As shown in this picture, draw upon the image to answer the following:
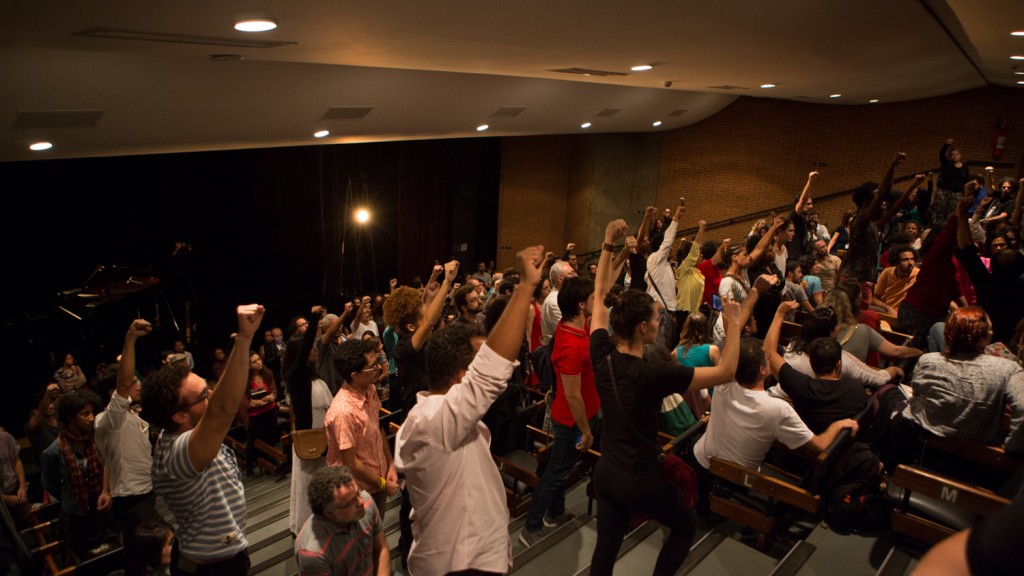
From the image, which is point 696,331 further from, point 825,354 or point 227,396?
point 227,396

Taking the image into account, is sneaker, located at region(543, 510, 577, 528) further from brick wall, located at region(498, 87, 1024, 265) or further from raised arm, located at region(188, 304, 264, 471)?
brick wall, located at region(498, 87, 1024, 265)

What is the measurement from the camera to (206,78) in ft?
17.0

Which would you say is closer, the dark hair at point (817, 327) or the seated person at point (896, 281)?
the dark hair at point (817, 327)

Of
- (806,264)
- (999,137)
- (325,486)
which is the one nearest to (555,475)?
(325,486)

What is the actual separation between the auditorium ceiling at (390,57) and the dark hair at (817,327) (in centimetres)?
168

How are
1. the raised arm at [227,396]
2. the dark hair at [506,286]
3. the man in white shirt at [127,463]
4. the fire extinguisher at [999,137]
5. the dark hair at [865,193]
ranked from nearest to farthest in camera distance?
the raised arm at [227,396] → the man in white shirt at [127,463] → the dark hair at [865,193] → the dark hair at [506,286] → the fire extinguisher at [999,137]

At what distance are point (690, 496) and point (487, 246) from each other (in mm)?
12790

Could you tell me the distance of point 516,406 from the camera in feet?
13.4

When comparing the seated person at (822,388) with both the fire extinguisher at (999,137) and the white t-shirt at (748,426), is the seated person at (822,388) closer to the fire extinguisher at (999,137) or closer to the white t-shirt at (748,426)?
the white t-shirt at (748,426)

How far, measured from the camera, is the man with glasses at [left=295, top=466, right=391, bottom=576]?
247 centimetres

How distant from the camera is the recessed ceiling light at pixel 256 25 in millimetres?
3057

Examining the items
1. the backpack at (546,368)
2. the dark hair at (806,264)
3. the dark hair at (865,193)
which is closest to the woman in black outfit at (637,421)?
the backpack at (546,368)

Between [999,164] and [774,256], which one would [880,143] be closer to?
[999,164]

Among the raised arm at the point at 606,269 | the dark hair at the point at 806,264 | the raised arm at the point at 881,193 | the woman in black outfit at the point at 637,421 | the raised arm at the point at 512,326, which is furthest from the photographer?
the dark hair at the point at 806,264
